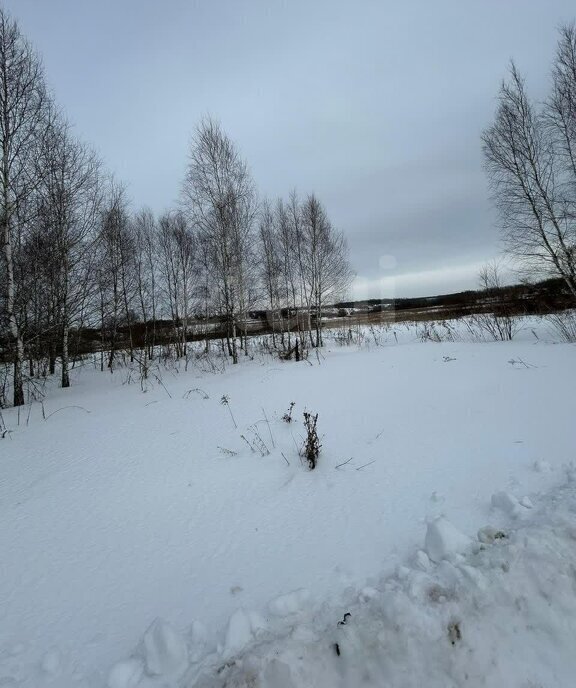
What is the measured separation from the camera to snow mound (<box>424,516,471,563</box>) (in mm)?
1699

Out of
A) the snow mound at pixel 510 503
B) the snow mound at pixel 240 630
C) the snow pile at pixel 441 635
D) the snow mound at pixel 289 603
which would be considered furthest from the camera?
the snow mound at pixel 510 503

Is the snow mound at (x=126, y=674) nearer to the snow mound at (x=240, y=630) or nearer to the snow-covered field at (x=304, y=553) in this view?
the snow-covered field at (x=304, y=553)

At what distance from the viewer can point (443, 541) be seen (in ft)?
5.68

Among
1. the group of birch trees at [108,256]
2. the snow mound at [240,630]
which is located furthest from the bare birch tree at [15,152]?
the snow mound at [240,630]

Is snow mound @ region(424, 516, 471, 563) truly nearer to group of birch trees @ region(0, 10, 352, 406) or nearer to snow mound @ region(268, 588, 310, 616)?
snow mound @ region(268, 588, 310, 616)

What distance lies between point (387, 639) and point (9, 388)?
43.4 ft

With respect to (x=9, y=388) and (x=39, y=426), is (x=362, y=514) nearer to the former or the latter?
(x=39, y=426)

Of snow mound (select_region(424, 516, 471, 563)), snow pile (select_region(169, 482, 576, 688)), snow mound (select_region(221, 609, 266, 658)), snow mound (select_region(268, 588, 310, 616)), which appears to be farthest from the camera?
snow mound (select_region(424, 516, 471, 563))

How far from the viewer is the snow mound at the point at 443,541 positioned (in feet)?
5.57

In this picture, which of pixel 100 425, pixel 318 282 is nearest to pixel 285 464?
pixel 100 425

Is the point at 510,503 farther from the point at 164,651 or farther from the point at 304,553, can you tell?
the point at 164,651

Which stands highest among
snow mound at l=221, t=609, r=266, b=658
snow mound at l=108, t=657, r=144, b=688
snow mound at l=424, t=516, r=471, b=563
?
snow mound at l=424, t=516, r=471, b=563

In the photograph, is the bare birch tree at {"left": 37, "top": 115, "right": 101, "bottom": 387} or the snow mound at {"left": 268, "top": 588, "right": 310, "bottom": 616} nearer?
the snow mound at {"left": 268, "top": 588, "right": 310, "bottom": 616}

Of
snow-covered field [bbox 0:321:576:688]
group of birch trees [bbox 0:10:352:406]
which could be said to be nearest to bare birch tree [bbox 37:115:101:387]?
group of birch trees [bbox 0:10:352:406]
